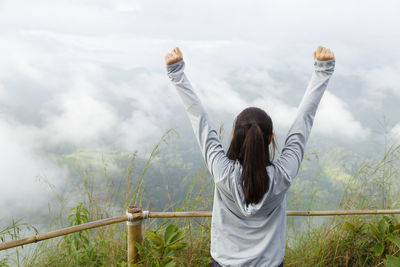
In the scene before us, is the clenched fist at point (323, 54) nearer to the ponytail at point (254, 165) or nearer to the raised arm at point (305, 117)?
the raised arm at point (305, 117)

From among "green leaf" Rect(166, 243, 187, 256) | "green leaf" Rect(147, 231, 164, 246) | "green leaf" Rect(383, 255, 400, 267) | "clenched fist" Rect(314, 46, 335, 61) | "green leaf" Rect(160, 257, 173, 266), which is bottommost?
"green leaf" Rect(383, 255, 400, 267)

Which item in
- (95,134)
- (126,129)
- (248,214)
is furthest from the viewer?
(126,129)

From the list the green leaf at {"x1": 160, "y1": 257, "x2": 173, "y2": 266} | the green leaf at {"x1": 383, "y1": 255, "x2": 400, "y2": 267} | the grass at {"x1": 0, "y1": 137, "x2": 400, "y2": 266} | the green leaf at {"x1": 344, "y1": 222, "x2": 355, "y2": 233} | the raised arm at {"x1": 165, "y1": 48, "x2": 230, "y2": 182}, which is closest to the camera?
the raised arm at {"x1": 165, "y1": 48, "x2": 230, "y2": 182}

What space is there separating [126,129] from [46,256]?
8371 centimetres

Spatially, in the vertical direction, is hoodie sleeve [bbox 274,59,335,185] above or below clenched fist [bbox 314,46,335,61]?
below

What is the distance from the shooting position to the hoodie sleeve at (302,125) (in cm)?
128

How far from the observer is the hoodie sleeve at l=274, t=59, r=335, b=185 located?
128 centimetres

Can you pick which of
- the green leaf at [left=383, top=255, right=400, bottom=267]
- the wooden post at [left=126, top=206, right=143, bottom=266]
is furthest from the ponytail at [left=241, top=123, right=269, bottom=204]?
the green leaf at [left=383, top=255, right=400, bottom=267]

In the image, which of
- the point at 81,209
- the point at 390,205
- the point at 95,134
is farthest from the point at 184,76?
the point at 95,134

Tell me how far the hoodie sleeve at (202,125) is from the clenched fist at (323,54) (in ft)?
1.72

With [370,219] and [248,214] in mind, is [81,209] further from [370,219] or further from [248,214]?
[370,219]

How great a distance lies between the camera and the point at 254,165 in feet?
3.87

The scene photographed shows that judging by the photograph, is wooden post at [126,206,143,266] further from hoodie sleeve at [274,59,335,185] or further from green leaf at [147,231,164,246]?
hoodie sleeve at [274,59,335,185]

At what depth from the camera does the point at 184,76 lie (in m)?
1.36
